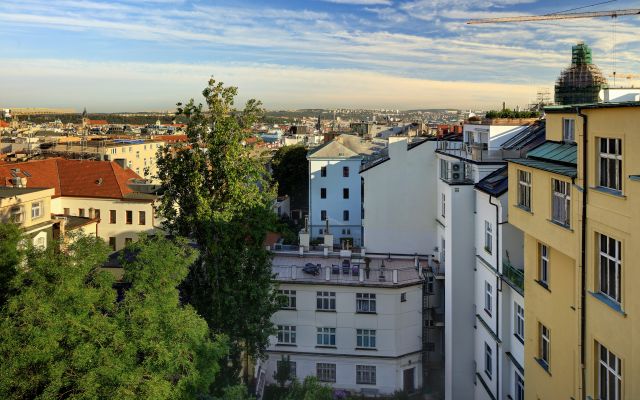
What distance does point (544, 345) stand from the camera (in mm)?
14398

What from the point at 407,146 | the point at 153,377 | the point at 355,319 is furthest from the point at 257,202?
the point at 407,146

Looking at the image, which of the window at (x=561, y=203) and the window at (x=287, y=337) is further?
the window at (x=287, y=337)

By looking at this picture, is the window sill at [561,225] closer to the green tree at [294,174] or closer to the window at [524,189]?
the window at [524,189]

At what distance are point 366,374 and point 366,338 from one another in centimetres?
154

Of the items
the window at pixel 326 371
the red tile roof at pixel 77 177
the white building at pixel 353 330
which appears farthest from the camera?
the red tile roof at pixel 77 177

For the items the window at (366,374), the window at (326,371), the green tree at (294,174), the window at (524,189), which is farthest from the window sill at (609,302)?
the green tree at (294,174)

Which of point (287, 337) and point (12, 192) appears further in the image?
point (12, 192)

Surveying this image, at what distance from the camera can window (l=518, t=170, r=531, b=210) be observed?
14844 mm

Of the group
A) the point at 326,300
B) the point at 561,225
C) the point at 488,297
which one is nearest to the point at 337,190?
the point at 326,300

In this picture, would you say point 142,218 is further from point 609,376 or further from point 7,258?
point 609,376

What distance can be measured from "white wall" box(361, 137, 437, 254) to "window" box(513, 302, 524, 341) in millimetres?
13331

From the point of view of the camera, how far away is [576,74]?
5441cm

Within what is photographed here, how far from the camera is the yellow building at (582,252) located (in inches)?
393

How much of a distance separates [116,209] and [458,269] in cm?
2796
